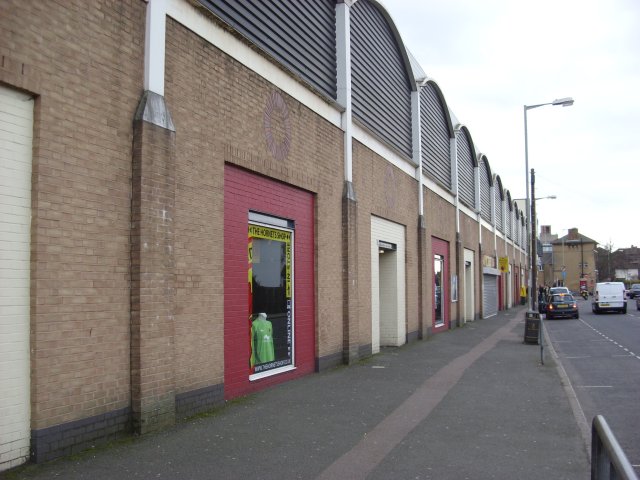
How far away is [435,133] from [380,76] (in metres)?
6.87

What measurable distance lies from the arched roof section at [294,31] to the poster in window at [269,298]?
3.12 meters

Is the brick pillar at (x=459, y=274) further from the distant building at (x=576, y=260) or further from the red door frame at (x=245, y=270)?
the distant building at (x=576, y=260)

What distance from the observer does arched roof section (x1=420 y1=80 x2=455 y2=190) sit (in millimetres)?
20859

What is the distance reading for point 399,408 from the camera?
8312 millimetres

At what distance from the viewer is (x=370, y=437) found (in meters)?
6.70

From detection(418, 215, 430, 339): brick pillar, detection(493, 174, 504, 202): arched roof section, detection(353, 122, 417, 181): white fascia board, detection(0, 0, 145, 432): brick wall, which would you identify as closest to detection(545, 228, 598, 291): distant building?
detection(493, 174, 504, 202): arched roof section

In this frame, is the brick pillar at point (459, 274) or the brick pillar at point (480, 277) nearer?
the brick pillar at point (459, 274)

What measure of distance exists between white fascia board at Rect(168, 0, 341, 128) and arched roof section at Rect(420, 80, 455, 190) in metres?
8.92

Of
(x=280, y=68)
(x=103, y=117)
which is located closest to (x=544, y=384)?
(x=280, y=68)

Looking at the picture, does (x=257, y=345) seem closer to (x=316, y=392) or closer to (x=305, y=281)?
(x=316, y=392)

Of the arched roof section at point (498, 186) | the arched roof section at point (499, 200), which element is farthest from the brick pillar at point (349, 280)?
the arched roof section at point (499, 200)

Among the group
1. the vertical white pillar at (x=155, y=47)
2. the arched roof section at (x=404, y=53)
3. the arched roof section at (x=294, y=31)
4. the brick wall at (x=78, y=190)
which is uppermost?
the arched roof section at (x=404, y=53)

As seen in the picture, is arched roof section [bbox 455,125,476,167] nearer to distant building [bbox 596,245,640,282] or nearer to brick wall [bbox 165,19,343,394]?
brick wall [bbox 165,19,343,394]

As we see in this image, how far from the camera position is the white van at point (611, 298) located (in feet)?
120
